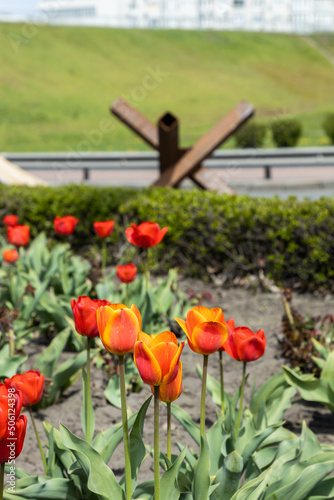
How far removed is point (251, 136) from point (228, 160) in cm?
649

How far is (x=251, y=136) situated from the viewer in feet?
65.7

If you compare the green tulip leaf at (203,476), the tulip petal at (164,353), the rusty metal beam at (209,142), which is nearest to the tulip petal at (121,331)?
the tulip petal at (164,353)

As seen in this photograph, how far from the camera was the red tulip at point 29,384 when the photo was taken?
1.99 m

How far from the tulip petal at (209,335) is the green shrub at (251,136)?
18.8 meters

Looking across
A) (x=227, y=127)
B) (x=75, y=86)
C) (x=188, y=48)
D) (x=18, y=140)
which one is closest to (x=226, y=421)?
(x=227, y=127)

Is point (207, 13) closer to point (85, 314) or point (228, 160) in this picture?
point (228, 160)

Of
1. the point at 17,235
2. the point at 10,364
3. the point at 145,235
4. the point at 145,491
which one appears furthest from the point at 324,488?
the point at 17,235

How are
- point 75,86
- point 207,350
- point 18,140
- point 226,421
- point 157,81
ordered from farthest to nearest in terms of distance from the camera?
point 157,81 → point 75,86 → point 18,140 → point 226,421 → point 207,350

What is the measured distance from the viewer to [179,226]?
17.8ft

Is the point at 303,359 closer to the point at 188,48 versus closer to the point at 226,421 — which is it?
the point at 226,421

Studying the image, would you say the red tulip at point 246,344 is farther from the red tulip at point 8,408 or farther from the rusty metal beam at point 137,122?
the rusty metal beam at point 137,122

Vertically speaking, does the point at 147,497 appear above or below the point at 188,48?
below

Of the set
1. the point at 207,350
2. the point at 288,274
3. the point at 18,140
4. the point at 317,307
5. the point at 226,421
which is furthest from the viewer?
the point at 18,140

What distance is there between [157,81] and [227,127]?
40.1 meters
